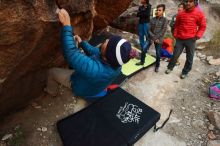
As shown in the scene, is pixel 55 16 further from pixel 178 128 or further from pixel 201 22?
pixel 201 22

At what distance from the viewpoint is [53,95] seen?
5934mm

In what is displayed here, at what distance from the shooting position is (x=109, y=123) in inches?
212

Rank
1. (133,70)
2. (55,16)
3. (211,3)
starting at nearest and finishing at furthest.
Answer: (55,16), (133,70), (211,3)

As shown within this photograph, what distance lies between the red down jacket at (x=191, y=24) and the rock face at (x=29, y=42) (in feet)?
7.58

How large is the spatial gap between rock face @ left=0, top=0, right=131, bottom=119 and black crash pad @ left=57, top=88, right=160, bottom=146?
0.96 meters

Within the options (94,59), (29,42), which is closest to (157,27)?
(94,59)

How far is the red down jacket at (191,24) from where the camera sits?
21.9 ft

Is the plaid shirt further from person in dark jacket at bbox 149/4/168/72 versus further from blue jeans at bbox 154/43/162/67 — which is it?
blue jeans at bbox 154/43/162/67

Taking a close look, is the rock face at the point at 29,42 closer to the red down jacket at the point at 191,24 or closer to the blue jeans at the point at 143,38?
the blue jeans at the point at 143,38

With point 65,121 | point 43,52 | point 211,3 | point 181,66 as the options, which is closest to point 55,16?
point 43,52

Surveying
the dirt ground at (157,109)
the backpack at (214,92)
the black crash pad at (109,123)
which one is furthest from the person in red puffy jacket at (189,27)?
the black crash pad at (109,123)

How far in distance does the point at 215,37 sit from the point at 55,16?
6.65 meters

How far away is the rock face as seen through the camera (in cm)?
360

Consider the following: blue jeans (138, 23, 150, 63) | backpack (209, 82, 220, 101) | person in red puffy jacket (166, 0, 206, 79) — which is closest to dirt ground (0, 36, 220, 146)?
backpack (209, 82, 220, 101)
